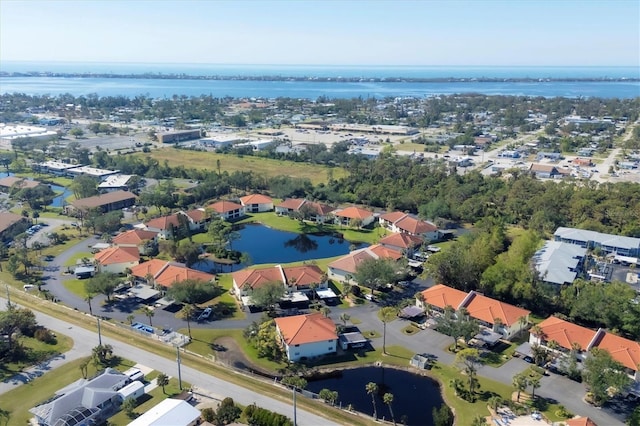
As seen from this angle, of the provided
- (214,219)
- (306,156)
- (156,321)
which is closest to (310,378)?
(156,321)

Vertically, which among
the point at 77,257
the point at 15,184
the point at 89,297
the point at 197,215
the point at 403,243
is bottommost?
the point at 77,257

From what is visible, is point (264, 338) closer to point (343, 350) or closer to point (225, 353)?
point (225, 353)

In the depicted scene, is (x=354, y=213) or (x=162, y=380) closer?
(x=162, y=380)

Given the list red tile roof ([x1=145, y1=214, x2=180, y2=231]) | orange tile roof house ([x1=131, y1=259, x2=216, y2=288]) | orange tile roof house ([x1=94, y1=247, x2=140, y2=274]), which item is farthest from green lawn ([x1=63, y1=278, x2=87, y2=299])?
red tile roof ([x1=145, y1=214, x2=180, y2=231])

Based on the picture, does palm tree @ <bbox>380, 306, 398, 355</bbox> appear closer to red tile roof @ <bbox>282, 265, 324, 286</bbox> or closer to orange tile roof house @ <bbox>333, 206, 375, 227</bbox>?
red tile roof @ <bbox>282, 265, 324, 286</bbox>

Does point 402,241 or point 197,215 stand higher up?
point 197,215

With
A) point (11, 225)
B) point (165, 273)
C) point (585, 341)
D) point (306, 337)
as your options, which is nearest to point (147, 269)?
point (165, 273)

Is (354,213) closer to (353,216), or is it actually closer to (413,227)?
(353,216)
